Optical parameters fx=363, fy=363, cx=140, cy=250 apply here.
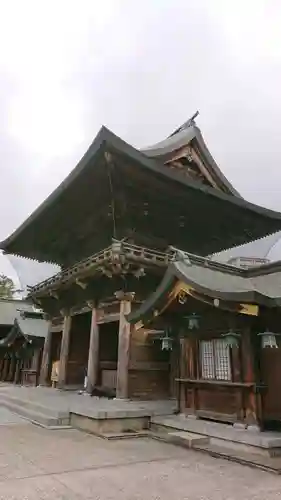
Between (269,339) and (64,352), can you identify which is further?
(64,352)

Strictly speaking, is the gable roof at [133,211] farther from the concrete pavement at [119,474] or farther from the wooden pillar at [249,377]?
the concrete pavement at [119,474]

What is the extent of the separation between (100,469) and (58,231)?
12500 mm

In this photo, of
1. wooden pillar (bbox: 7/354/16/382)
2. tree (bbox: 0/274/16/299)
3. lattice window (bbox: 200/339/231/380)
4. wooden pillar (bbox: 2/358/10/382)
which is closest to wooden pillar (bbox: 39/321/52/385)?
wooden pillar (bbox: 7/354/16/382)

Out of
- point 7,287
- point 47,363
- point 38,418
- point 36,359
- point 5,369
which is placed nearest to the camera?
point 38,418

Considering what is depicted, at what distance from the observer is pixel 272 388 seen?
289 inches

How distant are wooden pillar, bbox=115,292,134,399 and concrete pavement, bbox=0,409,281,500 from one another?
3954 millimetres

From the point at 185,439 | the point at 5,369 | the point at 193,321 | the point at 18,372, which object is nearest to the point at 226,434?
the point at 185,439

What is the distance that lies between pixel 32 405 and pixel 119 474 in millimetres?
7157

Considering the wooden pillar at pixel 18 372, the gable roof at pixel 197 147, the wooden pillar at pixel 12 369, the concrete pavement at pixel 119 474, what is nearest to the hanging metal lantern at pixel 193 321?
the concrete pavement at pixel 119 474

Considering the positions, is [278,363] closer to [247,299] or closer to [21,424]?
[247,299]

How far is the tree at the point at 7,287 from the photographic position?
5438 cm

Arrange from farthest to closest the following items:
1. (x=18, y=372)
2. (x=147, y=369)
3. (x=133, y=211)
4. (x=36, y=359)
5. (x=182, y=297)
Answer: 1. (x=18, y=372)
2. (x=36, y=359)
3. (x=133, y=211)
4. (x=147, y=369)
5. (x=182, y=297)

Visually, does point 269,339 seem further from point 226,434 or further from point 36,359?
point 36,359

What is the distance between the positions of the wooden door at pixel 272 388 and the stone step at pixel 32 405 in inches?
197
